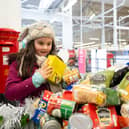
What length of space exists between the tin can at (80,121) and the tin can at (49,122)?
71 mm

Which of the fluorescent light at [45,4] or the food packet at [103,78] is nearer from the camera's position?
the food packet at [103,78]

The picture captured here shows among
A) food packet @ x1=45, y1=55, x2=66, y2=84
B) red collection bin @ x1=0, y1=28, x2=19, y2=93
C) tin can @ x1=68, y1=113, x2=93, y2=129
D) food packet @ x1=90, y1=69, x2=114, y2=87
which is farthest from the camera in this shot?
red collection bin @ x1=0, y1=28, x2=19, y2=93

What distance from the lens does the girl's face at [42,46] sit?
1.23m

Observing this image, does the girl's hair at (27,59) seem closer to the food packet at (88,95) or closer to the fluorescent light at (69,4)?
the food packet at (88,95)

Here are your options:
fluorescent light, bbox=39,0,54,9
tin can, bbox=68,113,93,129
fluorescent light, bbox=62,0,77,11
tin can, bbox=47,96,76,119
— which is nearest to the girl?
tin can, bbox=47,96,76,119

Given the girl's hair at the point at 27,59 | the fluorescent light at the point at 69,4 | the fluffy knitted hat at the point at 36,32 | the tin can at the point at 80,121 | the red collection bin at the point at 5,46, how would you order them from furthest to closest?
the fluorescent light at the point at 69,4 < the red collection bin at the point at 5,46 < the fluffy knitted hat at the point at 36,32 < the girl's hair at the point at 27,59 < the tin can at the point at 80,121

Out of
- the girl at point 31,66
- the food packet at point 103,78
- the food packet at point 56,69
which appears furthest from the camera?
the girl at point 31,66

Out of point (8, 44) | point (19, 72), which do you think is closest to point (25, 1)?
point (8, 44)

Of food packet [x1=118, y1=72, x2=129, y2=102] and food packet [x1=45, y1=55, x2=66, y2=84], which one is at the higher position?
food packet [x1=45, y1=55, x2=66, y2=84]

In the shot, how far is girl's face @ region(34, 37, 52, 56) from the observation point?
1228 millimetres

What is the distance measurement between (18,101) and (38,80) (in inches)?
8.5

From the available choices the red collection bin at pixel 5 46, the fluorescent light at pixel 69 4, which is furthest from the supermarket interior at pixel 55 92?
the fluorescent light at pixel 69 4

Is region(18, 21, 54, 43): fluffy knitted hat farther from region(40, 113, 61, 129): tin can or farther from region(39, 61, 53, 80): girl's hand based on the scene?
region(40, 113, 61, 129): tin can

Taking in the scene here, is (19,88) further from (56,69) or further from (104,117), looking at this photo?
(104,117)
